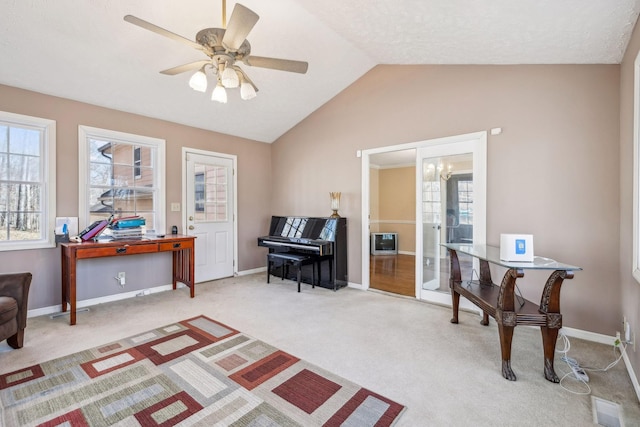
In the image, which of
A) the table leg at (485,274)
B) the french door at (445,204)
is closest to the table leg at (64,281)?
the french door at (445,204)

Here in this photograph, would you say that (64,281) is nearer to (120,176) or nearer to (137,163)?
(120,176)

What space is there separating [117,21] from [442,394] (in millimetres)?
3886

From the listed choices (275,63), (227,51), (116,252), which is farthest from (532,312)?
(116,252)

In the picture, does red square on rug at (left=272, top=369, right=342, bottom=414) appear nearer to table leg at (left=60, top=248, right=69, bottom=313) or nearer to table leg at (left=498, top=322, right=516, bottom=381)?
table leg at (left=498, top=322, right=516, bottom=381)

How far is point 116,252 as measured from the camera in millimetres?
3191

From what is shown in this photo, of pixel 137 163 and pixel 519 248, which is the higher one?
pixel 137 163

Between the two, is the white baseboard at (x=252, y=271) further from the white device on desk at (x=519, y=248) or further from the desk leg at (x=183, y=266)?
the white device on desk at (x=519, y=248)

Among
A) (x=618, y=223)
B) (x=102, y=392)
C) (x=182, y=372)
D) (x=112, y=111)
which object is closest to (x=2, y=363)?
(x=102, y=392)

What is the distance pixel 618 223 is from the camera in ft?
8.23

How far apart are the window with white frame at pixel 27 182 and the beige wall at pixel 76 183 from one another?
0.08 meters

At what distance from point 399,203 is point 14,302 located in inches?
274

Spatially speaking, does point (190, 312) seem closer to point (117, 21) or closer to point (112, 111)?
point (112, 111)

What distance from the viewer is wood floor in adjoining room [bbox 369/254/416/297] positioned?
167 inches

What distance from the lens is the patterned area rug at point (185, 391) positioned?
162cm
